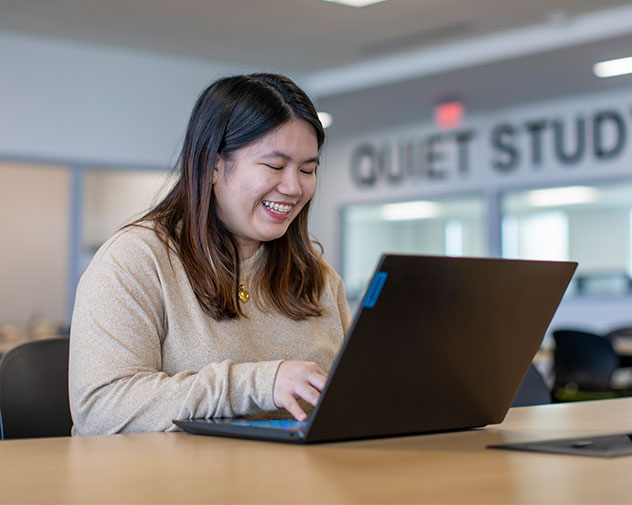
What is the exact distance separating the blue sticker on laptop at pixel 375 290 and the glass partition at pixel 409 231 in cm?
677

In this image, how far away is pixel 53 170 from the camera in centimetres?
637

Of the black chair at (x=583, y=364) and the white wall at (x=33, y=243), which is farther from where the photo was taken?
the white wall at (x=33, y=243)

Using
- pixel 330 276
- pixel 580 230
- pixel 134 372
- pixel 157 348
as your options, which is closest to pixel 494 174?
pixel 580 230

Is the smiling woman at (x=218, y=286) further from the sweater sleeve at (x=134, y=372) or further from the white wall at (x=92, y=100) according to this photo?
the white wall at (x=92, y=100)

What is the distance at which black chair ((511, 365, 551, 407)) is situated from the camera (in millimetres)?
1941

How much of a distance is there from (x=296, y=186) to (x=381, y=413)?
2.04ft

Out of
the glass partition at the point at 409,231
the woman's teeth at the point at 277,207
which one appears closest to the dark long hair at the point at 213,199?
the woman's teeth at the point at 277,207

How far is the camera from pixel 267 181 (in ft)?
5.37

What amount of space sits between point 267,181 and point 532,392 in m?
0.78

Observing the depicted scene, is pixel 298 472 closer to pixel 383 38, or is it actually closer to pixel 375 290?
pixel 375 290

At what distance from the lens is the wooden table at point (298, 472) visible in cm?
81

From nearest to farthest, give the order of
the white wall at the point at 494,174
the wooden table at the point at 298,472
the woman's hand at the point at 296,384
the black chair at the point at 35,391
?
the wooden table at the point at 298,472 < the woman's hand at the point at 296,384 < the black chair at the point at 35,391 < the white wall at the point at 494,174

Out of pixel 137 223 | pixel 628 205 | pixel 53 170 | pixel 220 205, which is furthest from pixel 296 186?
pixel 628 205

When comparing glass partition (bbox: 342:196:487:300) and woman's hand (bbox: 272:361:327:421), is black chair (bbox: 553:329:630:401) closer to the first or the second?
glass partition (bbox: 342:196:487:300)
